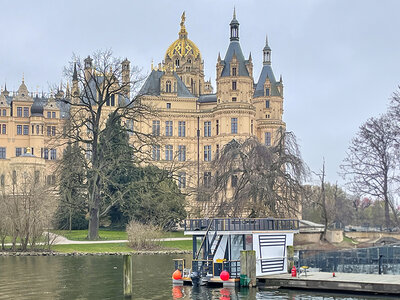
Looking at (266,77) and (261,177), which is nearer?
(261,177)

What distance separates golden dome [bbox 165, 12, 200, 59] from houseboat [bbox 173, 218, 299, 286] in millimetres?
86508

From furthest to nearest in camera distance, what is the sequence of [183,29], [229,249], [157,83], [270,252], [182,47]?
[183,29] → [182,47] → [157,83] → [270,252] → [229,249]

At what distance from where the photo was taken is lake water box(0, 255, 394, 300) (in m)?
26.2

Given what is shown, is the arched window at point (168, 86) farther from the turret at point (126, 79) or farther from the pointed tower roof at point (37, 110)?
the pointed tower roof at point (37, 110)

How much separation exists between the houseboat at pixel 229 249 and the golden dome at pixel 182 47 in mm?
86508

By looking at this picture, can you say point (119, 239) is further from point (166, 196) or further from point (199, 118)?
point (199, 118)

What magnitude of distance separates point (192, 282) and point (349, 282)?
6912 mm

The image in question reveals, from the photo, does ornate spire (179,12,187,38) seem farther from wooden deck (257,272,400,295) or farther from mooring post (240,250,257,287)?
mooring post (240,250,257,287)

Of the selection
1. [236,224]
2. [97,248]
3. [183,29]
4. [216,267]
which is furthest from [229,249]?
[183,29]

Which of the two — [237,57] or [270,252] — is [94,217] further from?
[237,57]

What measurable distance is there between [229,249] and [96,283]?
6290 millimetres

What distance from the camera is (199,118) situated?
89.9m

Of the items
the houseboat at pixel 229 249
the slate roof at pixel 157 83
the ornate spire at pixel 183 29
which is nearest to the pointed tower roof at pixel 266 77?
the slate roof at pixel 157 83

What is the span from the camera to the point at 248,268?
28.5 m
